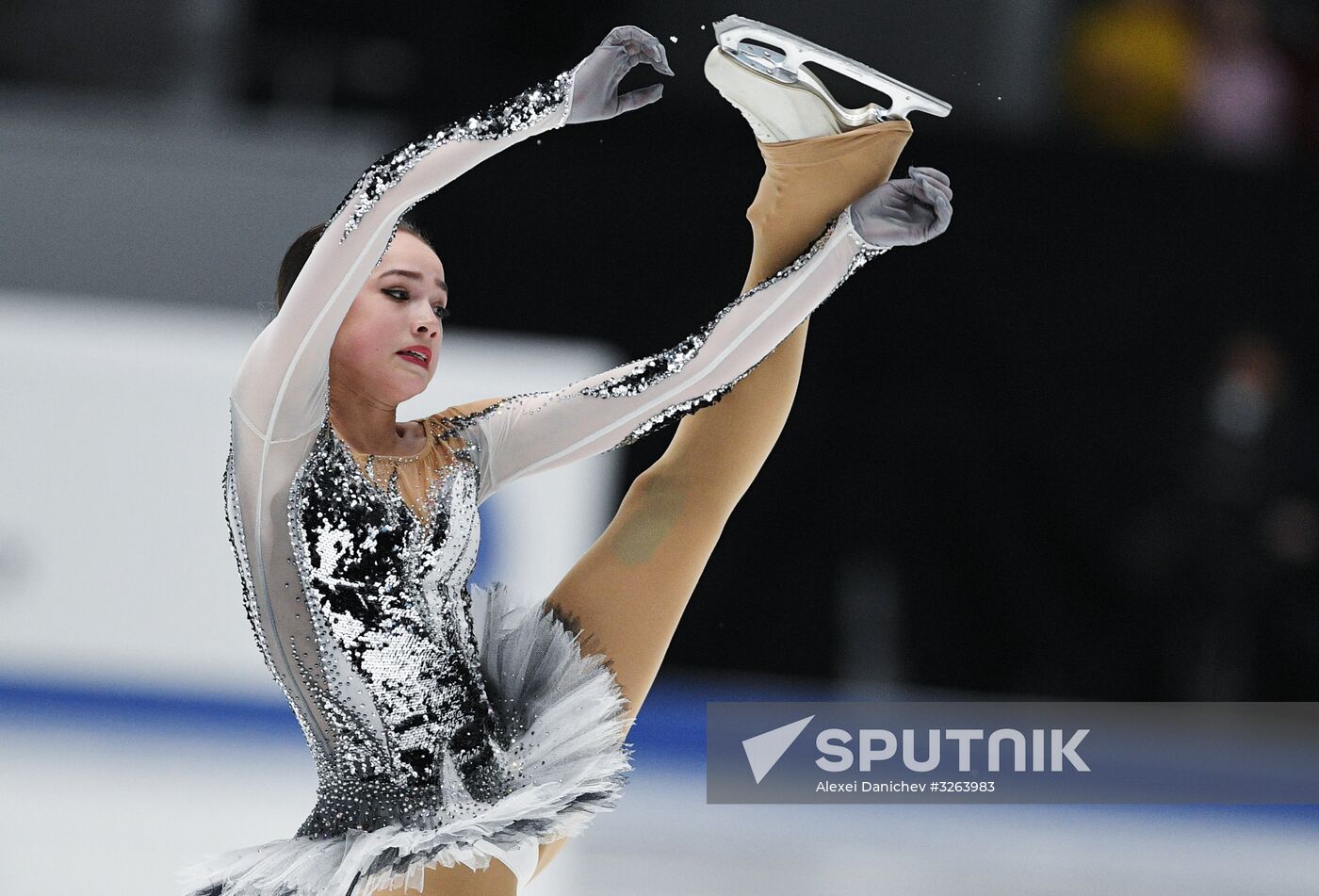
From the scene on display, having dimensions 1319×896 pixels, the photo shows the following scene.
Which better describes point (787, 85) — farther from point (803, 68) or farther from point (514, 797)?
point (514, 797)

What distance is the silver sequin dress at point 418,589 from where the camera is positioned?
3.49ft

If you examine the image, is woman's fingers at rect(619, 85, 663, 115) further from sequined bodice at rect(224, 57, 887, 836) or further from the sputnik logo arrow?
the sputnik logo arrow

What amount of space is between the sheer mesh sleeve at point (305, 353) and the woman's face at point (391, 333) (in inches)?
3.8

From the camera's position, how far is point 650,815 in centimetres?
235

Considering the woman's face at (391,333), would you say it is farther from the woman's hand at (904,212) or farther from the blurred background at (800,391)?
the blurred background at (800,391)

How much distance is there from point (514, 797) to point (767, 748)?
0.88 meters

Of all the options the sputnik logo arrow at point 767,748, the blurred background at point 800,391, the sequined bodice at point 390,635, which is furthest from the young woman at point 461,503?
the sputnik logo arrow at point 767,748

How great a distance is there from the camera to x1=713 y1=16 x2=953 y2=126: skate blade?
1.30 meters

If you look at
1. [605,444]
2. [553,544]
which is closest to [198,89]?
[553,544]

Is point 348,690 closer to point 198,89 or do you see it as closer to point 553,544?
point 553,544

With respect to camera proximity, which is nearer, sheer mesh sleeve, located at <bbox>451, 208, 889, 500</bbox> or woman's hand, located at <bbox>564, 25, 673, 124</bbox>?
woman's hand, located at <bbox>564, 25, 673, 124</bbox>

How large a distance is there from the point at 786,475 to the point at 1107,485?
74 centimetres

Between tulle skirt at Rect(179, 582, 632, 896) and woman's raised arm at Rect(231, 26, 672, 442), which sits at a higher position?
woman's raised arm at Rect(231, 26, 672, 442)

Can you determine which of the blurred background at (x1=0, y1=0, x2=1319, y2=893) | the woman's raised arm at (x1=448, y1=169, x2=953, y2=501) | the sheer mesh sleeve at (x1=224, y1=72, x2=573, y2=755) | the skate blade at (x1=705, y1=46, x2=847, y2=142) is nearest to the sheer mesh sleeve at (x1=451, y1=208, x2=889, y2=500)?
the woman's raised arm at (x1=448, y1=169, x2=953, y2=501)
